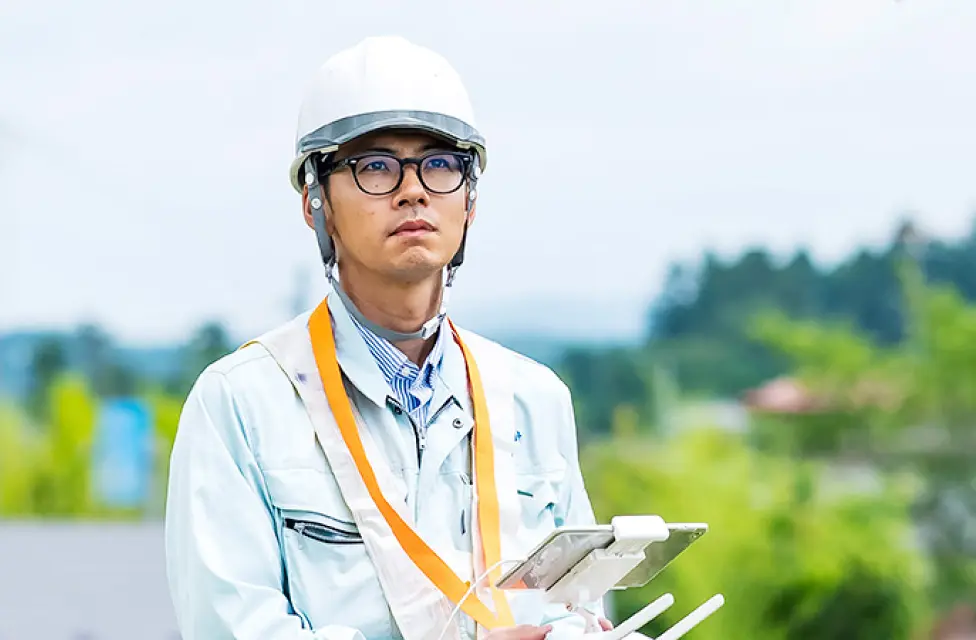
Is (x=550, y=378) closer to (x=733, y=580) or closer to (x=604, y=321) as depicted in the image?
(x=604, y=321)

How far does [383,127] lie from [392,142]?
32 mm

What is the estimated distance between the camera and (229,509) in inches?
72.6

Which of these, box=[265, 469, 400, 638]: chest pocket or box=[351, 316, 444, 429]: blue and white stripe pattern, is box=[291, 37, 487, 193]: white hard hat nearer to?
box=[351, 316, 444, 429]: blue and white stripe pattern

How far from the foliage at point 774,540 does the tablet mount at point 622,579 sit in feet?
12.7

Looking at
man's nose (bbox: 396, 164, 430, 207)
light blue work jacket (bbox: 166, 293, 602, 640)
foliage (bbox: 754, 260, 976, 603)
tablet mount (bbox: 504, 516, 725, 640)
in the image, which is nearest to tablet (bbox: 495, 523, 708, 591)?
tablet mount (bbox: 504, 516, 725, 640)

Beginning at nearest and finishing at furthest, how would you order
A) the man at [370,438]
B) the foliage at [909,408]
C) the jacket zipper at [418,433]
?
the man at [370,438] < the jacket zipper at [418,433] < the foliage at [909,408]

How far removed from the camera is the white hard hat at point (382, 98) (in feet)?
6.31

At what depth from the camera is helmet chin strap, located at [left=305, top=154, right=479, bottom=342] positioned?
6.54ft

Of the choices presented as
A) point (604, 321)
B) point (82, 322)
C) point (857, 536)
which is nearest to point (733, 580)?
point (857, 536)

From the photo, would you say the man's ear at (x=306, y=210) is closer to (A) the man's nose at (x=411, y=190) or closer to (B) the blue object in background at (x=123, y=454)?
(A) the man's nose at (x=411, y=190)

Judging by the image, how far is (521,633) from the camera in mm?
1772

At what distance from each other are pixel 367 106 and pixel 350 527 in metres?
0.54

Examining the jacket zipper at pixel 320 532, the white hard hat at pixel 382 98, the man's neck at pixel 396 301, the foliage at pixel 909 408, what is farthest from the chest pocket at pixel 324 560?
the foliage at pixel 909 408

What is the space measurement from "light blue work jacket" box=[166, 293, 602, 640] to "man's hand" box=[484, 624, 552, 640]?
0.13 metres
